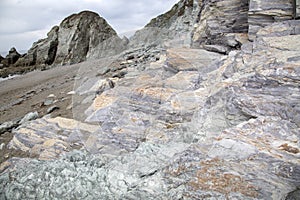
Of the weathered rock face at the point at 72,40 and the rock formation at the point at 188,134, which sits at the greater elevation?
the weathered rock face at the point at 72,40

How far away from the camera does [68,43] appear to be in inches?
1297

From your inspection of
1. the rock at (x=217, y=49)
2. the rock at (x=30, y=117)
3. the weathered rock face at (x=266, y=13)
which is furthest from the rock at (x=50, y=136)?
the weathered rock face at (x=266, y=13)

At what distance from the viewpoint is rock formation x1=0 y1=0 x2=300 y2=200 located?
4.39m

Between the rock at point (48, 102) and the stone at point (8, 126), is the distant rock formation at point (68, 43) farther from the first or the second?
the stone at point (8, 126)

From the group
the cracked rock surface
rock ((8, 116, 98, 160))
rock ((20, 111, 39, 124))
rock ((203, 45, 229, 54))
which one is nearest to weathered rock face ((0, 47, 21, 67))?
rock ((20, 111, 39, 124))

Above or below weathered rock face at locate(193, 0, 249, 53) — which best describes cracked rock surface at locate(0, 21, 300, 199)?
below

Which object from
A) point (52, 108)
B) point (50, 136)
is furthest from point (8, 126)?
point (50, 136)

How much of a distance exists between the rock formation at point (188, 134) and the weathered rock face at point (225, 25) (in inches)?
2.0

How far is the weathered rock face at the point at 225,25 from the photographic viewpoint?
879cm

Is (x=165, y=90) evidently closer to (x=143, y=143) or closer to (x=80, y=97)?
(x=143, y=143)

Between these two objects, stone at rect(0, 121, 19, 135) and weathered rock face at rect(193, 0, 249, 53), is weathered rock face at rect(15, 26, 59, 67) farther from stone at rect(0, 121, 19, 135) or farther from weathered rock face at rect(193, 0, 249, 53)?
Result: weathered rock face at rect(193, 0, 249, 53)

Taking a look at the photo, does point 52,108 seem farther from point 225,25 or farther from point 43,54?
point 43,54

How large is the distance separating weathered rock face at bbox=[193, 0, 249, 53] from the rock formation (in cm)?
5

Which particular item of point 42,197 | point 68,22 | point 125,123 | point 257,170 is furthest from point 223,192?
point 68,22
